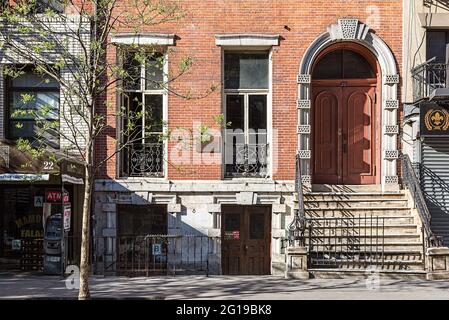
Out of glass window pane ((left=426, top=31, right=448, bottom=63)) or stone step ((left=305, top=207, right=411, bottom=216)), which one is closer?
stone step ((left=305, top=207, right=411, bottom=216))

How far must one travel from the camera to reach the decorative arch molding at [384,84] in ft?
51.8

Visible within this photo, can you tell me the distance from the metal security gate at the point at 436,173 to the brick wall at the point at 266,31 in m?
2.12

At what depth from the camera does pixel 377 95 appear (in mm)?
16281

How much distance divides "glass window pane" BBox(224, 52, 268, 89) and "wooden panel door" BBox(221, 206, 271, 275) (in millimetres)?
3096

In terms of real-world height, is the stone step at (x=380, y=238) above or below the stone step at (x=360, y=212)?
below

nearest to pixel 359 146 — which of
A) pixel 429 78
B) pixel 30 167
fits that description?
pixel 429 78

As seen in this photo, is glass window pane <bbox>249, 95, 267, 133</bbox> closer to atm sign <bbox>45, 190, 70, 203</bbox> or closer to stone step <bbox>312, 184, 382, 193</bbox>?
stone step <bbox>312, 184, 382, 193</bbox>

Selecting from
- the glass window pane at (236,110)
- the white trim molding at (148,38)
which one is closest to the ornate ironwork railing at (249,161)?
the glass window pane at (236,110)

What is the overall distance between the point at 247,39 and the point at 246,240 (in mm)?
4936

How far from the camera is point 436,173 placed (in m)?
15.8

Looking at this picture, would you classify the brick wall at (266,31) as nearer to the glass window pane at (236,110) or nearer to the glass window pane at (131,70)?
the glass window pane at (236,110)

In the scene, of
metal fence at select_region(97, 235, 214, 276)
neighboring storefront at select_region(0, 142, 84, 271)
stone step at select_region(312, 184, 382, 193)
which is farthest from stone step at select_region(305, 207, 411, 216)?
neighboring storefront at select_region(0, 142, 84, 271)

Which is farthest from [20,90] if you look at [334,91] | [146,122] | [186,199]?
[334,91]

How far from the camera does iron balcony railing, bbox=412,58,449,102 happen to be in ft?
50.2
